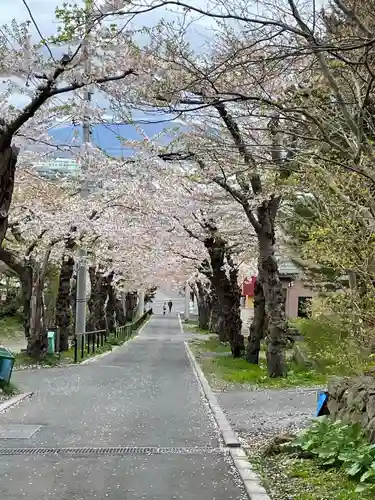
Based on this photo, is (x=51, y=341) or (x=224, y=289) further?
(x=224, y=289)

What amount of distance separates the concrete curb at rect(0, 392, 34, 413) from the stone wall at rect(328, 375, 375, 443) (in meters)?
5.98

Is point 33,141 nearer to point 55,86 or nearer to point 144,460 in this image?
point 55,86

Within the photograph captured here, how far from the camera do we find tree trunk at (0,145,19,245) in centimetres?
671

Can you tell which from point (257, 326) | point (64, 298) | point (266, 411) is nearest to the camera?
point (266, 411)

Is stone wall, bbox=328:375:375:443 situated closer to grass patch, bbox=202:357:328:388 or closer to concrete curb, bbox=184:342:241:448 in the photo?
concrete curb, bbox=184:342:241:448

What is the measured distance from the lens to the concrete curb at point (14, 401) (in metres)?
12.3

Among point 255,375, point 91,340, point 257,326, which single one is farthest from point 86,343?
point 255,375

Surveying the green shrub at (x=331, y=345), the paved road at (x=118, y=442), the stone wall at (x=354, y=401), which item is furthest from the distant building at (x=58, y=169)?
the stone wall at (x=354, y=401)

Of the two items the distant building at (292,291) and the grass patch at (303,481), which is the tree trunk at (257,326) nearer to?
the grass patch at (303,481)

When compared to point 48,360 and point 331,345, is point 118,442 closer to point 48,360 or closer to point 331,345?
point 331,345

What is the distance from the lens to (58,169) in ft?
69.6

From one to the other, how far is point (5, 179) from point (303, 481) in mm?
4253

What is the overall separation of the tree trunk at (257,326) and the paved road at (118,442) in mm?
3890

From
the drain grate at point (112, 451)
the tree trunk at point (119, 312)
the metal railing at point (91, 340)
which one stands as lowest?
the drain grate at point (112, 451)
